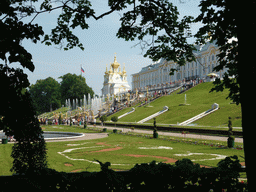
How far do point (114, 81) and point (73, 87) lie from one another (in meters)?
23.2

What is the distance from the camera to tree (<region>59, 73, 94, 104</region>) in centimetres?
8844

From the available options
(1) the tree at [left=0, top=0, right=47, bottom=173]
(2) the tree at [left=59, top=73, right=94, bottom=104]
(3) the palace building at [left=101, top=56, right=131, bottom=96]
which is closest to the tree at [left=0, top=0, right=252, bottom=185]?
(1) the tree at [left=0, top=0, right=47, bottom=173]

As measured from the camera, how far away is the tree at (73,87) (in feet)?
290

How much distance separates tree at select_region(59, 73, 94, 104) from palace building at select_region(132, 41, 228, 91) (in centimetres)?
1636

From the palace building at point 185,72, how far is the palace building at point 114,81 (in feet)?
25.4

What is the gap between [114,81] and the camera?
10838 centimetres

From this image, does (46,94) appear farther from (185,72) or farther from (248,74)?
(248,74)

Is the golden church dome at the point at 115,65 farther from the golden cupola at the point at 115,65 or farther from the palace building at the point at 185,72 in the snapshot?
the palace building at the point at 185,72

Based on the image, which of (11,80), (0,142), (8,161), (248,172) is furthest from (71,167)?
(0,142)

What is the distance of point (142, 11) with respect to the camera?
6.29m

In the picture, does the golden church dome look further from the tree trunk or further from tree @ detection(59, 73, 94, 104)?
the tree trunk

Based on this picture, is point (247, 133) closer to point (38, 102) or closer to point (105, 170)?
point (105, 170)

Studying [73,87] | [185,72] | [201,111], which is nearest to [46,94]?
[73,87]

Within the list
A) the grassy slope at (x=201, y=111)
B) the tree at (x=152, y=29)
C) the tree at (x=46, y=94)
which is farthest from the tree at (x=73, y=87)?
the tree at (x=152, y=29)
